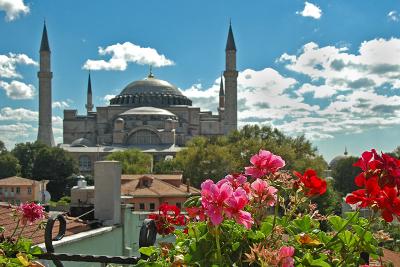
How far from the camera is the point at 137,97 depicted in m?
110

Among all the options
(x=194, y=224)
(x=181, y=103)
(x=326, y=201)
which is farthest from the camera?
(x=181, y=103)

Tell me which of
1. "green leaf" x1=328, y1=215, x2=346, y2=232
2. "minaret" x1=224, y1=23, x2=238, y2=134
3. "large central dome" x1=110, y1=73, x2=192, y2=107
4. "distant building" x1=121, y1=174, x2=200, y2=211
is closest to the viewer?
"green leaf" x1=328, y1=215, x2=346, y2=232

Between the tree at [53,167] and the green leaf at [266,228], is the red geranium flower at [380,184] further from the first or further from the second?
the tree at [53,167]

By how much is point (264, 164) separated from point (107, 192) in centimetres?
728

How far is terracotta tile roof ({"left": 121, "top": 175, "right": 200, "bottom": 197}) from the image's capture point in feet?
102

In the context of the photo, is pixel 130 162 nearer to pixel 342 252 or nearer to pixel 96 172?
pixel 96 172

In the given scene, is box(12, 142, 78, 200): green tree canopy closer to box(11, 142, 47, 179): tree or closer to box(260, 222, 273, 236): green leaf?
box(11, 142, 47, 179): tree

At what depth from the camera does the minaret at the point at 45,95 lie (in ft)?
303

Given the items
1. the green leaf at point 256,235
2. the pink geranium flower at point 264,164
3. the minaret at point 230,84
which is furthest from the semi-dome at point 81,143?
the green leaf at point 256,235

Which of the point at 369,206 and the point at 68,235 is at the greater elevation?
the point at 369,206

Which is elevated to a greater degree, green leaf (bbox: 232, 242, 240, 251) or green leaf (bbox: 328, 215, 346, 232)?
green leaf (bbox: 328, 215, 346, 232)

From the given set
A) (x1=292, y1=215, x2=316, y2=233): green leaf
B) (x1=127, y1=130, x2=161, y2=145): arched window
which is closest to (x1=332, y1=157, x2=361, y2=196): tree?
(x1=127, y1=130, x2=161, y2=145): arched window

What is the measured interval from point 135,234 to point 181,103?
102 meters

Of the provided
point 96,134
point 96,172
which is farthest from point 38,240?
point 96,134
